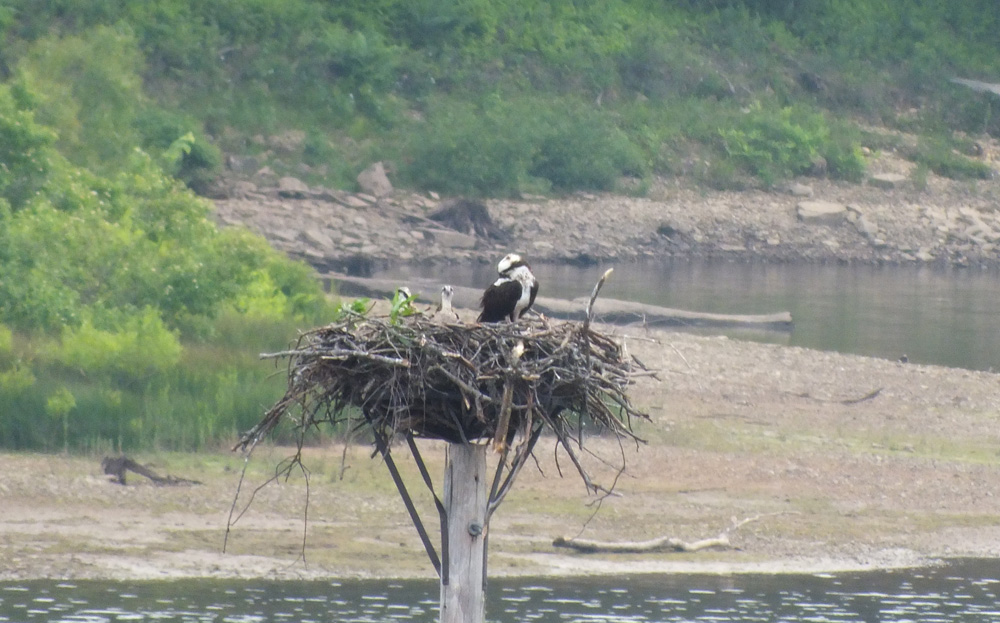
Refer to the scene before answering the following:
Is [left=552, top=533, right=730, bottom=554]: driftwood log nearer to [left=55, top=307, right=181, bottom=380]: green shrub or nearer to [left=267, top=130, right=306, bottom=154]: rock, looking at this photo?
[left=55, top=307, right=181, bottom=380]: green shrub

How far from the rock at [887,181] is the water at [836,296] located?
4.62 meters

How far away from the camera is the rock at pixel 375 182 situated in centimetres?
4241

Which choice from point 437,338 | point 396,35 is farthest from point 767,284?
point 437,338

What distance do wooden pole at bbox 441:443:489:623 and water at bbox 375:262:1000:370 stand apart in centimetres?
2008

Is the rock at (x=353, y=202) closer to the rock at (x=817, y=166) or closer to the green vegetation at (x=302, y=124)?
the green vegetation at (x=302, y=124)

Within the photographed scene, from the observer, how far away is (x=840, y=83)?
55.4 meters

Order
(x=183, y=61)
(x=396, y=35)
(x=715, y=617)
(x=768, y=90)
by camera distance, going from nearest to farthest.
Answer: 1. (x=715, y=617)
2. (x=183, y=61)
3. (x=396, y=35)
4. (x=768, y=90)

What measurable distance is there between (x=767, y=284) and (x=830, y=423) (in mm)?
19276

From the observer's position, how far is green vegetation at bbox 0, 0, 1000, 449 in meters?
17.3

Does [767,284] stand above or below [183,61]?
below

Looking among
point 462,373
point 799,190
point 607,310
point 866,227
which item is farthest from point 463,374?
point 799,190

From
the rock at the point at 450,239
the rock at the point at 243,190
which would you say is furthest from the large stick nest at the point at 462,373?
the rock at the point at 243,190

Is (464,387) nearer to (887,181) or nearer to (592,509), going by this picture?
(592,509)

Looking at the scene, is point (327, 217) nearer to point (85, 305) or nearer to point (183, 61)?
point (183, 61)
